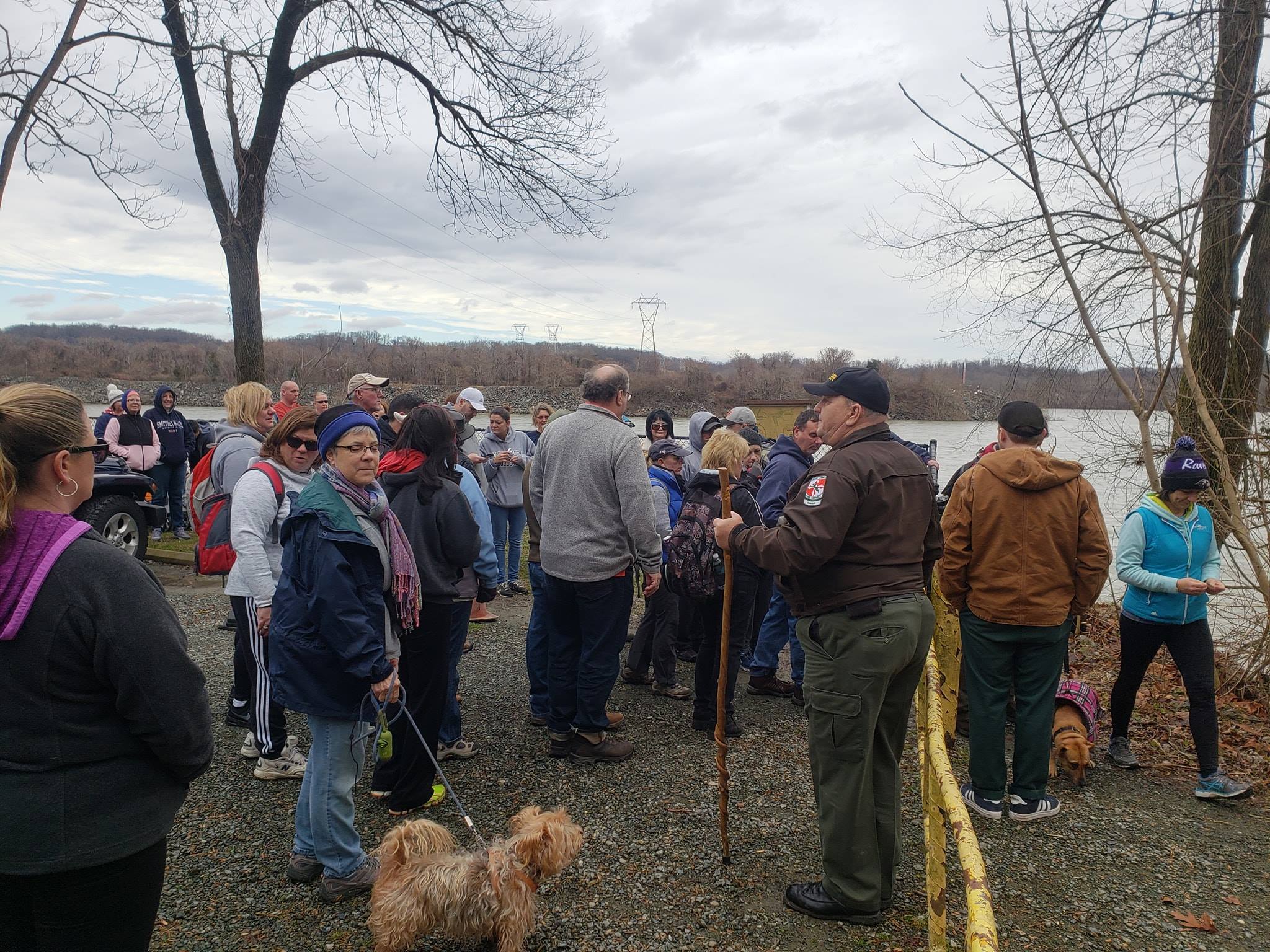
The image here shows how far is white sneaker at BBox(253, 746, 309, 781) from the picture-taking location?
4.02m

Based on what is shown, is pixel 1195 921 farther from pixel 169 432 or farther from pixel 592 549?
pixel 169 432

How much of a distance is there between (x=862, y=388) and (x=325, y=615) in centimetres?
225

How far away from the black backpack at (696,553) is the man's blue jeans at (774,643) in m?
1.09

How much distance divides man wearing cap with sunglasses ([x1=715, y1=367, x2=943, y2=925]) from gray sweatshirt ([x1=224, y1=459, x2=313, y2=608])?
2.25 m

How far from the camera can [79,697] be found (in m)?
1.68

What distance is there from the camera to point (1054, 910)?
10.6ft

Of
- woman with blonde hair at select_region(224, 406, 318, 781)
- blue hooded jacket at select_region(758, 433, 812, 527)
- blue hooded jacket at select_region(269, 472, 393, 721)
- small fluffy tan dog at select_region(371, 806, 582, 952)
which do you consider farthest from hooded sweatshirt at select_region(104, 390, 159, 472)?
small fluffy tan dog at select_region(371, 806, 582, 952)

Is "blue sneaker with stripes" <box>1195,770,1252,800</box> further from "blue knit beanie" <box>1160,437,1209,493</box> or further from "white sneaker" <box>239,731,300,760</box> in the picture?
"white sneaker" <box>239,731,300,760</box>

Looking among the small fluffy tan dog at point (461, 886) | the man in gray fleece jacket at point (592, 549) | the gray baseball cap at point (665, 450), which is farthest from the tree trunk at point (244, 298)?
the small fluffy tan dog at point (461, 886)

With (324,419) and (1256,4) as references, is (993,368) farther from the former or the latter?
(324,419)

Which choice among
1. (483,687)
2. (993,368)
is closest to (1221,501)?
(993,368)

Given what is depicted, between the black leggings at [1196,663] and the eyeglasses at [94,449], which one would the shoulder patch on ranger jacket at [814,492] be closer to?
the eyeglasses at [94,449]

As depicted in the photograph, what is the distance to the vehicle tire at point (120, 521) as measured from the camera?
7.94 metres

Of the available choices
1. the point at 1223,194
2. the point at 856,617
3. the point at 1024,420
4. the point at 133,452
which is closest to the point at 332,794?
the point at 856,617
